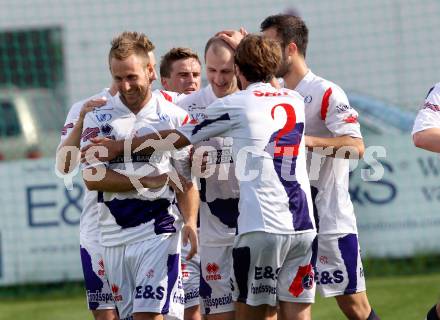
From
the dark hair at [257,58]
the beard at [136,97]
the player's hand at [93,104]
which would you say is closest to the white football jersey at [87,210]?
the player's hand at [93,104]

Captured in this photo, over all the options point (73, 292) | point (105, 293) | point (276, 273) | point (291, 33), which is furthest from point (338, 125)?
point (73, 292)

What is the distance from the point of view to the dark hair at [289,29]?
689 centimetres

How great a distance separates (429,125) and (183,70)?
2.17 meters

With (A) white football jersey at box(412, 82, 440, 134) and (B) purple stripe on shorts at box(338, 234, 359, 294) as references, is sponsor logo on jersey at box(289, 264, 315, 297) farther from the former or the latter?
(A) white football jersey at box(412, 82, 440, 134)

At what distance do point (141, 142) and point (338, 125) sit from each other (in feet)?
4.74

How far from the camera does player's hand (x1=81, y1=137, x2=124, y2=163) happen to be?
594 centimetres

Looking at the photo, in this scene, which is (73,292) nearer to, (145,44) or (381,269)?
(381,269)

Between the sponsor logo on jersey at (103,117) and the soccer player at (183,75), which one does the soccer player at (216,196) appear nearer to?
the soccer player at (183,75)

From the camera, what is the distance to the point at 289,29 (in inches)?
271

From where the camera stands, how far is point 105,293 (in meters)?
6.86

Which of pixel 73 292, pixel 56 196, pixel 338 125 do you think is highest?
pixel 338 125

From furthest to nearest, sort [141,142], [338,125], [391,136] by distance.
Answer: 1. [391,136]
2. [338,125]
3. [141,142]

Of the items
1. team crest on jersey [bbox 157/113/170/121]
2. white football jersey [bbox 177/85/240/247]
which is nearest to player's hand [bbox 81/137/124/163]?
team crest on jersey [bbox 157/113/170/121]

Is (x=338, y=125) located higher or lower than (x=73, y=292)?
higher
